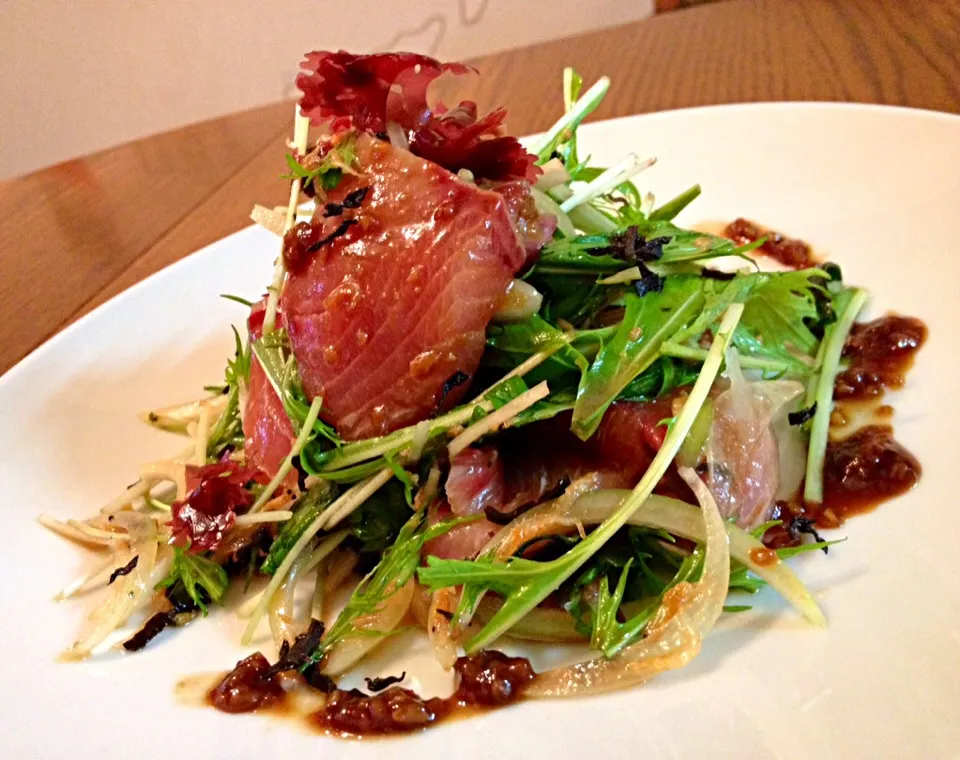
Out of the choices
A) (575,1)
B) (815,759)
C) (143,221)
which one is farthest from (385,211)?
(575,1)

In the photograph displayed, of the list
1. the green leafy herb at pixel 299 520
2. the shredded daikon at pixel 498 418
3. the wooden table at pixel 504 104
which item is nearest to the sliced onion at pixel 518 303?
the shredded daikon at pixel 498 418

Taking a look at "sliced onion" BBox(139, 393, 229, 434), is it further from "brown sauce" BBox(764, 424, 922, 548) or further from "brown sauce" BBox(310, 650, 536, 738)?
"brown sauce" BBox(764, 424, 922, 548)

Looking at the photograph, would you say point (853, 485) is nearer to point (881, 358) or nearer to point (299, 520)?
point (881, 358)

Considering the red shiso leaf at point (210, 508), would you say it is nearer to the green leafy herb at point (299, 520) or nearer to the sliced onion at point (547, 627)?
the green leafy herb at point (299, 520)

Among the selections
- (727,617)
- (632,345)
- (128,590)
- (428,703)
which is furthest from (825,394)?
(128,590)

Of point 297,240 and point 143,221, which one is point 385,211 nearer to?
point 297,240

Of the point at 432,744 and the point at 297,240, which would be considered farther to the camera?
the point at 297,240
